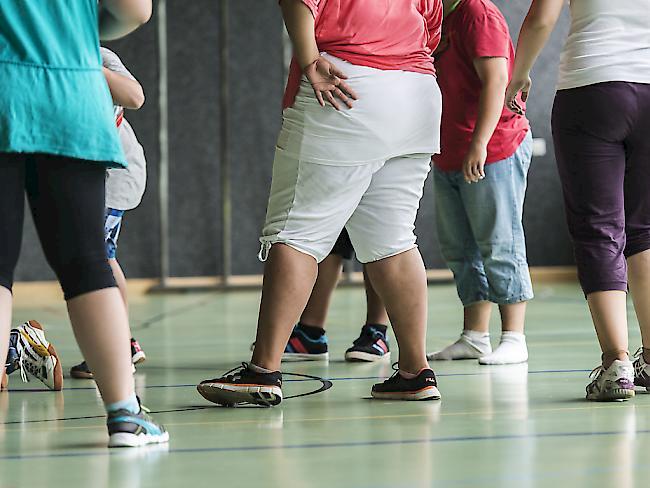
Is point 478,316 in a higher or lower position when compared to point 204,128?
lower

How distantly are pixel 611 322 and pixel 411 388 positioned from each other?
415mm

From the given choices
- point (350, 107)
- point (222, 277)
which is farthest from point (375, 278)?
point (222, 277)

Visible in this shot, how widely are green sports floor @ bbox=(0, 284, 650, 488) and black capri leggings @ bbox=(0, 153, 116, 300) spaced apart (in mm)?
278

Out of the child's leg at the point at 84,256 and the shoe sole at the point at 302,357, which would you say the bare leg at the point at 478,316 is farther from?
the child's leg at the point at 84,256

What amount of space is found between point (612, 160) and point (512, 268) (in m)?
0.79

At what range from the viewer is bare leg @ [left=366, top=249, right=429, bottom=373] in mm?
2256

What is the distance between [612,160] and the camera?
220 cm

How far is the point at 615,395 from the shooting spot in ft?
7.07

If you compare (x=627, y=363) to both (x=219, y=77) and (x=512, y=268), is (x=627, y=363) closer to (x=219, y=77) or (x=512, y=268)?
(x=512, y=268)

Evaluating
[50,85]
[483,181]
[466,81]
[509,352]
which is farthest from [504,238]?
[50,85]

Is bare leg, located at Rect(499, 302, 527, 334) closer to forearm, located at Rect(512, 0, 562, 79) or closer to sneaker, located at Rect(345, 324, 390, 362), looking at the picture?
sneaker, located at Rect(345, 324, 390, 362)

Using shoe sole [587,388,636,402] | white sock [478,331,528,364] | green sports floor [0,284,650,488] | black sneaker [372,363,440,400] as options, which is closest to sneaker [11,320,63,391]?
green sports floor [0,284,650,488]

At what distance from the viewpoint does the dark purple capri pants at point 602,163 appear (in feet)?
7.15

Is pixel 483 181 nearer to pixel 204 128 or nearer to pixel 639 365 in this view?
pixel 639 365
